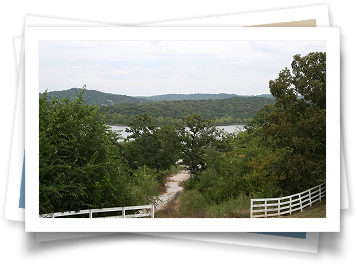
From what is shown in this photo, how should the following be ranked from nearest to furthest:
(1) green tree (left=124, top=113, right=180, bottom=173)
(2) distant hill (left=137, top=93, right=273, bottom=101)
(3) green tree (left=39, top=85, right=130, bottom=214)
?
(3) green tree (left=39, top=85, right=130, bottom=214) → (2) distant hill (left=137, top=93, right=273, bottom=101) → (1) green tree (left=124, top=113, right=180, bottom=173)

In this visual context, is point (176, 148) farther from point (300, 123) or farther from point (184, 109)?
point (300, 123)

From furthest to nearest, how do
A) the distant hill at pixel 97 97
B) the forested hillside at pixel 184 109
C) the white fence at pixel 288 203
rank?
the forested hillside at pixel 184 109 → the distant hill at pixel 97 97 → the white fence at pixel 288 203

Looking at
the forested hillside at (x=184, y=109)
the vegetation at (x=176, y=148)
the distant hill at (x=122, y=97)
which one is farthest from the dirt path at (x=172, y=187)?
the distant hill at (x=122, y=97)

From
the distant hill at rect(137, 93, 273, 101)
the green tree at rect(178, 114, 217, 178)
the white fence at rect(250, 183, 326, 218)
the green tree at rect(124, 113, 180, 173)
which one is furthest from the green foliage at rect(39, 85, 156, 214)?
the white fence at rect(250, 183, 326, 218)

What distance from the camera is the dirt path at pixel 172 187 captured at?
1123 cm

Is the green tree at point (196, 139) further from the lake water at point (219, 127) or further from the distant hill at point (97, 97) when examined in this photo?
the distant hill at point (97, 97)

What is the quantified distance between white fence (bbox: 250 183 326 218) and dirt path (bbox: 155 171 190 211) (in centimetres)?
251

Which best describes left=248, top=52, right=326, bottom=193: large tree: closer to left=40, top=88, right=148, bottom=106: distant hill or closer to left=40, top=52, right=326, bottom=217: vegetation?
left=40, top=52, right=326, bottom=217: vegetation

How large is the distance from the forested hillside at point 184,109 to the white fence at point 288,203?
109 inches

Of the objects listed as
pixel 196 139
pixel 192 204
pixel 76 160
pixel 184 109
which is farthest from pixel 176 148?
pixel 76 160

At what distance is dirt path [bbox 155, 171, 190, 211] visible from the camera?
1123cm

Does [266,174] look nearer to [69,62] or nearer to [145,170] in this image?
[145,170]

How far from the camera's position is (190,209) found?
1060 centimetres

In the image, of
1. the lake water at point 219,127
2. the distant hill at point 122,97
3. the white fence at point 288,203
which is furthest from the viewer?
the lake water at point 219,127
